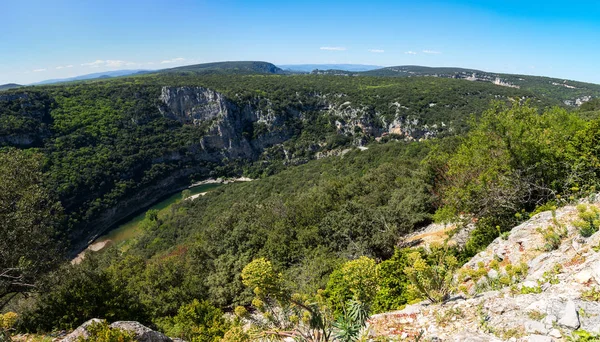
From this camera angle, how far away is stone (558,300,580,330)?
455 centimetres

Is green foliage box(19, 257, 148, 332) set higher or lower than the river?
higher

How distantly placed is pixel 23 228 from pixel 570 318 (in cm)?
1998

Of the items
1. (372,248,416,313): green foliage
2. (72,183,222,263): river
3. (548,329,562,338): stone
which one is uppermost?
(548,329,562,338): stone

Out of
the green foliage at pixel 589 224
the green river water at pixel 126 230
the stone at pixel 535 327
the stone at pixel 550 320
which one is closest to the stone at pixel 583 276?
the stone at pixel 550 320

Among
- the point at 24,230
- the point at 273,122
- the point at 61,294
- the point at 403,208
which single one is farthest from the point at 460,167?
the point at 273,122

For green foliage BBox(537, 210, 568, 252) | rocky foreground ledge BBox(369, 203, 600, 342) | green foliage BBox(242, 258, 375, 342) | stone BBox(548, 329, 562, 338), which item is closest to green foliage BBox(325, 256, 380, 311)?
green foliage BBox(242, 258, 375, 342)

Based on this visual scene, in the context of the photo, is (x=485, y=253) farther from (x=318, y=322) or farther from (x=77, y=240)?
(x=77, y=240)

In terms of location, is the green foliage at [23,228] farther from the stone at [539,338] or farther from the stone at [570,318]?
the stone at [570,318]

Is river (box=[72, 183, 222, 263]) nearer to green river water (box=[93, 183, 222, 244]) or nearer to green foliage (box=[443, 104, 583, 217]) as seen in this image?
green river water (box=[93, 183, 222, 244])

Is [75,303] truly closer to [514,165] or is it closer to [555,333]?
[555,333]

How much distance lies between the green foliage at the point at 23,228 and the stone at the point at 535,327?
17836 millimetres

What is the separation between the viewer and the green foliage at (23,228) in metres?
13.9

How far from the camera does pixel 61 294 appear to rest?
1392 cm

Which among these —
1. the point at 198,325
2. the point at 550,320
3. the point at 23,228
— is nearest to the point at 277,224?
the point at 198,325
